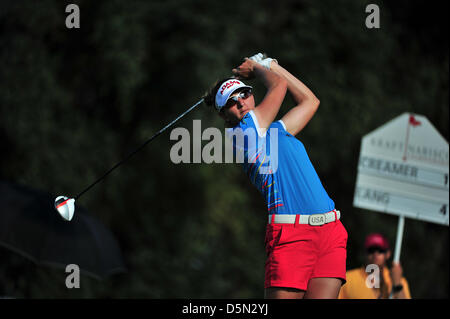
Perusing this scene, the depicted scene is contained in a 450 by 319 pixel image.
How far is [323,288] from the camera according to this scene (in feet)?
11.5

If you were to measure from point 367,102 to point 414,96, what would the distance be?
81 centimetres

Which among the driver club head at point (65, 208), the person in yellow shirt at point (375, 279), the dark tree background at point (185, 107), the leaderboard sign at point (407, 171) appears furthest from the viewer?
the dark tree background at point (185, 107)

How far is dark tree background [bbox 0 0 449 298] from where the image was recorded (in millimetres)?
8867

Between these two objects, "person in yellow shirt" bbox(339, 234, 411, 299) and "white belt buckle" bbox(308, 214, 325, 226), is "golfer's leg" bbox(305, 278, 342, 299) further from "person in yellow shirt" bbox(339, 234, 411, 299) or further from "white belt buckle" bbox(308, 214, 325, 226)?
"person in yellow shirt" bbox(339, 234, 411, 299)

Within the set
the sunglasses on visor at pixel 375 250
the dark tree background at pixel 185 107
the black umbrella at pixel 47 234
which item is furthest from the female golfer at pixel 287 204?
the dark tree background at pixel 185 107

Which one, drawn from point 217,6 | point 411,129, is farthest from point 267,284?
point 217,6

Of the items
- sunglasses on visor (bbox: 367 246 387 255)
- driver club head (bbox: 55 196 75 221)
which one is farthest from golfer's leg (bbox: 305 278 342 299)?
sunglasses on visor (bbox: 367 246 387 255)

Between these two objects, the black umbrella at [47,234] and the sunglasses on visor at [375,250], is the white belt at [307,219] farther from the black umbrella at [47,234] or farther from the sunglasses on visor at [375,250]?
the black umbrella at [47,234]

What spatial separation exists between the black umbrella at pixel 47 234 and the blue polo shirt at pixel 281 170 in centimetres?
344

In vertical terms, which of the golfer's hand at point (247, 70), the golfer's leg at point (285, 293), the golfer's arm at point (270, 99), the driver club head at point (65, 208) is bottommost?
the golfer's leg at point (285, 293)

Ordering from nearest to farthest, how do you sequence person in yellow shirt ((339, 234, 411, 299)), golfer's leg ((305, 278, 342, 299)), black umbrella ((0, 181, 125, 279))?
golfer's leg ((305, 278, 342, 299)) < person in yellow shirt ((339, 234, 411, 299)) < black umbrella ((0, 181, 125, 279))

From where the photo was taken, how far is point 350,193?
37.3 ft

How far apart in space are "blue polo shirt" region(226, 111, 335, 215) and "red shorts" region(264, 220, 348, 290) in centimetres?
11

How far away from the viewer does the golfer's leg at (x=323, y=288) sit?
136 inches
